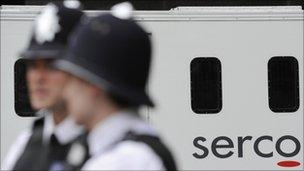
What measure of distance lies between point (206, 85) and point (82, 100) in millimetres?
5719

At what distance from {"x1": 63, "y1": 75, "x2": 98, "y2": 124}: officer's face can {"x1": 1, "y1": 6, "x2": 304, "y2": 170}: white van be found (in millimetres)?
5364

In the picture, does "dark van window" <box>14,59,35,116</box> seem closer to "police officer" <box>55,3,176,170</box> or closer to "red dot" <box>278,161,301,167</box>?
"red dot" <box>278,161,301,167</box>

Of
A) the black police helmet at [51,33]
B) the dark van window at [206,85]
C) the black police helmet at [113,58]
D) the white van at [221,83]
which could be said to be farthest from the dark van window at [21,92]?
the black police helmet at [113,58]

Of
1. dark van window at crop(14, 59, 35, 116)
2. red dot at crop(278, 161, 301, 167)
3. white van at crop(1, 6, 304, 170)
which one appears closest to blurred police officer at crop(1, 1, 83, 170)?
white van at crop(1, 6, 304, 170)

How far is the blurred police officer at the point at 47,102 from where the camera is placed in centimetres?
188

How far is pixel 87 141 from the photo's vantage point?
174 cm

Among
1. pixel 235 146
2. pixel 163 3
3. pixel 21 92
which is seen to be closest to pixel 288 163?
pixel 235 146

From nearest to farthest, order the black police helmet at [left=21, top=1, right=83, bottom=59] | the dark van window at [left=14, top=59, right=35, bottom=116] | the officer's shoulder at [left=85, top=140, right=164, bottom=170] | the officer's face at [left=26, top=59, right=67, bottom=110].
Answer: the officer's shoulder at [left=85, top=140, right=164, bottom=170] < the officer's face at [left=26, top=59, right=67, bottom=110] < the black police helmet at [left=21, top=1, right=83, bottom=59] < the dark van window at [left=14, top=59, right=35, bottom=116]

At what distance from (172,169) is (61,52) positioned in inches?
18.7

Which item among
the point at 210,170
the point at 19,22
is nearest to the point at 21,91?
the point at 19,22

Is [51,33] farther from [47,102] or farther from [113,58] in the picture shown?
[113,58]

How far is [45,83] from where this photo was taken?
1887 mm

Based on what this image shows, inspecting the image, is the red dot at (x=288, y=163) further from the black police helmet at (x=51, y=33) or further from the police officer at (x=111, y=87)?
the police officer at (x=111, y=87)

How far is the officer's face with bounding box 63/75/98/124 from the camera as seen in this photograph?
1691 millimetres
